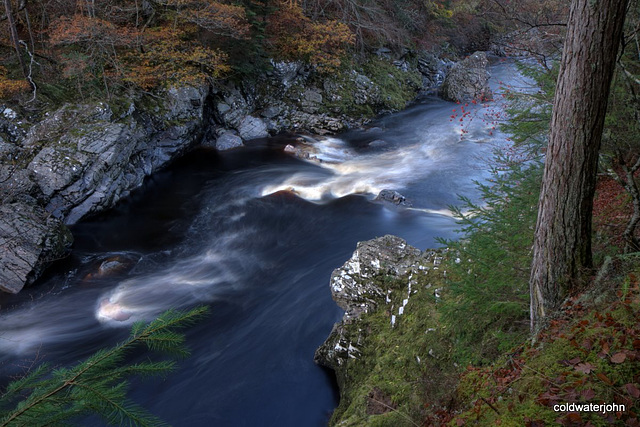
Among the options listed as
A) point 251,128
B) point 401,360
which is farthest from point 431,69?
point 401,360

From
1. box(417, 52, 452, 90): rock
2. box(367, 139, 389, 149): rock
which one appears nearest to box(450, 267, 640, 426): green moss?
box(367, 139, 389, 149): rock

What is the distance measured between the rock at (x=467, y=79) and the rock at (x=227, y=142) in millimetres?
11456

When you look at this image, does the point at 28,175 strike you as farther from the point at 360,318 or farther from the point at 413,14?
the point at 413,14

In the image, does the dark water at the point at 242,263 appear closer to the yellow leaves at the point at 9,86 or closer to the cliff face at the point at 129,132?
the cliff face at the point at 129,132

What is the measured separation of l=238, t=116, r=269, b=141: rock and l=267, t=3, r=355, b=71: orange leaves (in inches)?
155

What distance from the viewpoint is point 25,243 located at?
30.5 feet

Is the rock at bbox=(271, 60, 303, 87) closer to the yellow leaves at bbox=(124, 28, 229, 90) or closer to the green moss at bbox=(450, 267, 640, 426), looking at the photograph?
the yellow leaves at bbox=(124, 28, 229, 90)

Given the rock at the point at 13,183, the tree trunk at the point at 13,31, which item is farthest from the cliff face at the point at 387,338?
the tree trunk at the point at 13,31

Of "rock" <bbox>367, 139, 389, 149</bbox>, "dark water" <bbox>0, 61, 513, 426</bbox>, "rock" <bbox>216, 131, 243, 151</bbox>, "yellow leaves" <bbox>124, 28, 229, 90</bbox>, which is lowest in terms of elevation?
"dark water" <bbox>0, 61, 513, 426</bbox>

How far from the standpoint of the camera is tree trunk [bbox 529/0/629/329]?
296 centimetres

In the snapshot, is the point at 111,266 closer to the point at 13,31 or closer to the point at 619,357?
the point at 13,31

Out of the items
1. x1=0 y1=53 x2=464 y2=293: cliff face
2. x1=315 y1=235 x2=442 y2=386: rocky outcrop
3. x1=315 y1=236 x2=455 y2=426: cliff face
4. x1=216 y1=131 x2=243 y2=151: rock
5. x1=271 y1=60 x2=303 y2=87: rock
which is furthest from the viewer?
x1=271 y1=60 x2=303 y2=87: rock

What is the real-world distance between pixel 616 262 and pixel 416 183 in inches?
410

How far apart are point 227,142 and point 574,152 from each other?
1498 cm
